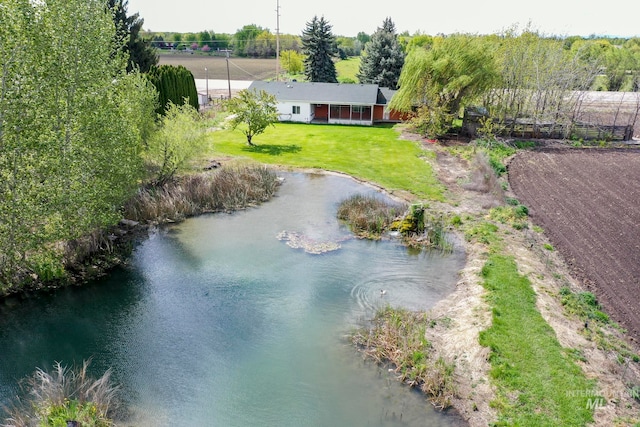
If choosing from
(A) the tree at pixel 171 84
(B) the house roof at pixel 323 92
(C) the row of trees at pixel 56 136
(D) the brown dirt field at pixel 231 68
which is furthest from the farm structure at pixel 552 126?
(D) the brown dirt field at pixel 231 68

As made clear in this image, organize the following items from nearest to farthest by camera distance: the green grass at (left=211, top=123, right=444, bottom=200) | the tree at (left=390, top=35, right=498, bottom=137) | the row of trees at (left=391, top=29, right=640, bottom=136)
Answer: the green grass at (left=211, top=123, right=444, bottom=200) → the tree at (left=390, top=35, right=498, bottom=137) → the row of trees at (left=391, top=29, right=640, bottom=136)

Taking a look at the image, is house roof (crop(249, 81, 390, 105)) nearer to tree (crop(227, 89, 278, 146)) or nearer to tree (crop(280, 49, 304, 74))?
tree (crop(227, 89, 278, 146))

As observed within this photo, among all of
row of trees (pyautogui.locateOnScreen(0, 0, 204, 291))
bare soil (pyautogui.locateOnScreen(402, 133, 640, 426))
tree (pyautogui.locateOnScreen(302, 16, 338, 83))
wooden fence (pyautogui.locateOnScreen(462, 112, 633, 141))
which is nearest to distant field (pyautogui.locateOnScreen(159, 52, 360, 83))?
tree (pyautogui.locateOnScreen(302, 16, 338, 83))

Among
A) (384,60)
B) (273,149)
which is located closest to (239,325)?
(273,149)

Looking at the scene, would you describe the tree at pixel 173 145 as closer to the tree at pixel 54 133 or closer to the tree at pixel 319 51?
the tree at pixel 54 133


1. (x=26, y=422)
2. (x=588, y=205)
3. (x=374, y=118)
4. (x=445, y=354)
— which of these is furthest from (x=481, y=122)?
(x=26, y=422)

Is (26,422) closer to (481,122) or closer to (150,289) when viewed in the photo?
(150,289)
